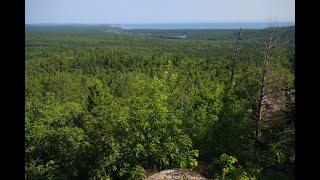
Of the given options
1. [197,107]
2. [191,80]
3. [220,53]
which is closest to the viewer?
[197,107]

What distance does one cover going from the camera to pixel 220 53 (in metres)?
56.9

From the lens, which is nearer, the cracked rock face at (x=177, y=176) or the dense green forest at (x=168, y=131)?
the cracked rock face at (x=177, y=176)

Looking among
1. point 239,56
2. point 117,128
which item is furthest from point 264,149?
point 239,56

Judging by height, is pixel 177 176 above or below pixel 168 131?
below

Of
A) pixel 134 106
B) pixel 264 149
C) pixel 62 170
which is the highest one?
pixel 134 106

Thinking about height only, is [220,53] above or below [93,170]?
above

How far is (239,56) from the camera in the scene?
37.5 meters

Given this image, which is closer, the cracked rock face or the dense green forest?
the cracked rock face

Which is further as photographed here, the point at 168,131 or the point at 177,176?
the point at 168,131
